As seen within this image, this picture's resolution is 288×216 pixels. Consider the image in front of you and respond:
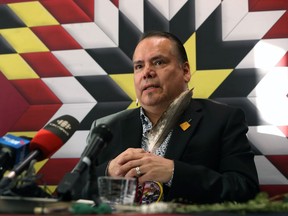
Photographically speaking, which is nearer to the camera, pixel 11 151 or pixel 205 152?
pixel 11 151

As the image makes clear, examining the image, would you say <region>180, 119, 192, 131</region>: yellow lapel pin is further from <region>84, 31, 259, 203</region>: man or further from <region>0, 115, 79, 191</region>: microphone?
<region>0, 115, 79, 191</region>: microphone

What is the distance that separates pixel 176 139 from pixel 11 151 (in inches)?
33.6

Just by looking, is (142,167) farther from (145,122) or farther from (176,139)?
(145,122)

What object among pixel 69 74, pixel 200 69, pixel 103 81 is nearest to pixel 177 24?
pixel 200 69

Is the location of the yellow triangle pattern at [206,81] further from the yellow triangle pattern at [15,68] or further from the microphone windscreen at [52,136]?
the microphone windscreen at [52,136]

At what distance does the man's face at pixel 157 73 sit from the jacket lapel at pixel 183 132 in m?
0.10

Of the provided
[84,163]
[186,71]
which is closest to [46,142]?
[84,163]

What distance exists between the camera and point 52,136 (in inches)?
42.2

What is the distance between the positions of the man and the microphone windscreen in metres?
0.33

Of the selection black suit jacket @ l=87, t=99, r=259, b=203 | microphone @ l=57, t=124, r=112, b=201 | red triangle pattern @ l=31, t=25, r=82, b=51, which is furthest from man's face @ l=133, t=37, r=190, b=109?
microphone @ l=57, t=124, r=112, b=201

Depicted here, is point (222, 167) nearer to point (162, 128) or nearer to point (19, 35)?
point (162, 128)

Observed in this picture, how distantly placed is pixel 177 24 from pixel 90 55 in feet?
1.60

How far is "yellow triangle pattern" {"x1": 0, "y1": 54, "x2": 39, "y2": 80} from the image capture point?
237 cm

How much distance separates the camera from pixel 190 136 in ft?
5.78
